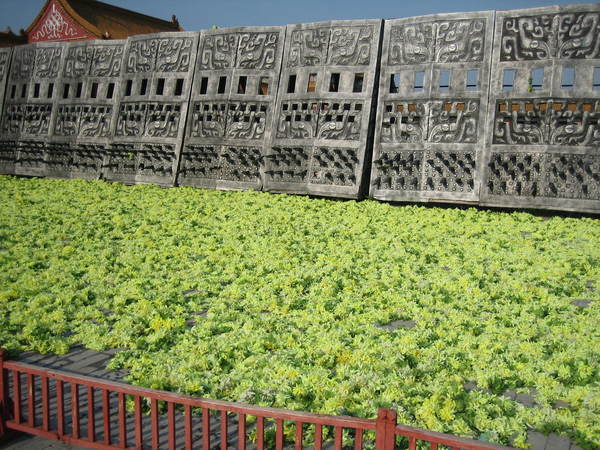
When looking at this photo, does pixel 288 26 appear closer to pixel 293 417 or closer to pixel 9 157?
pixel 9 157

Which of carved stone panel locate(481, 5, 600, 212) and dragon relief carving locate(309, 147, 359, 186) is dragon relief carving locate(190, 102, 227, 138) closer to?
dragon relief carving locate(309, 147, 359, 186)

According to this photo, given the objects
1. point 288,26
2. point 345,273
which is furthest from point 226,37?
point 345,273

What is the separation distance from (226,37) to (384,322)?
10.5 m

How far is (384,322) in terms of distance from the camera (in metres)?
4.34

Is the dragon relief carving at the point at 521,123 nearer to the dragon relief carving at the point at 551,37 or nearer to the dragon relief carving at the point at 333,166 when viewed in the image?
the dragon relief carving at the point at 551,37

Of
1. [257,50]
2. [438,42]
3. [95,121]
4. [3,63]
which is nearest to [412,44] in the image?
[438,42]

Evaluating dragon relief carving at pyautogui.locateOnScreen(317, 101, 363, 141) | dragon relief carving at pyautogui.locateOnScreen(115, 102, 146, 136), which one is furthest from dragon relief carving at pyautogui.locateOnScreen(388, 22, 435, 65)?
dragon relief carving at pyautogui.locateOnScreen(115, 102, 146, 136)

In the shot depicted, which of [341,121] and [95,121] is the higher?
[95,121]

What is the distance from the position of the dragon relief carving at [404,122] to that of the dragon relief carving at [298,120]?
1608 millimetres

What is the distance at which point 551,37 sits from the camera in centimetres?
970

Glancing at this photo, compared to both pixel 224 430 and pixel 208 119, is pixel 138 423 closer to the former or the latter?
pixel 224 430

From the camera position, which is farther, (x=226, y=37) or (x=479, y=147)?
(x=226, y=37)

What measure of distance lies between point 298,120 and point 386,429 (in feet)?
33.3

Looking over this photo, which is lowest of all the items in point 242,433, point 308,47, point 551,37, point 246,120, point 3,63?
point 242,433
